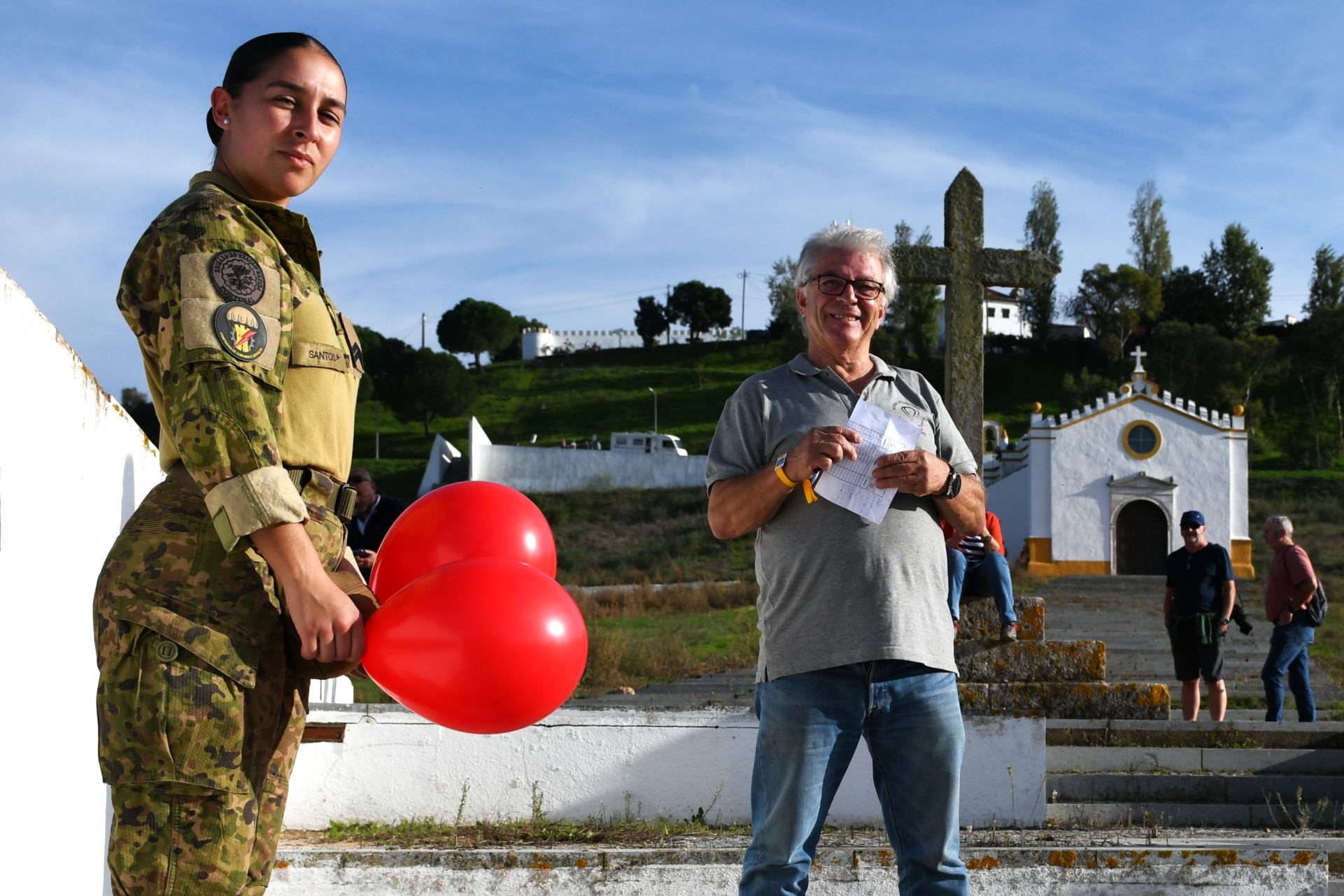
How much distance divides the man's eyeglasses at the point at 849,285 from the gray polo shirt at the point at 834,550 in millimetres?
217

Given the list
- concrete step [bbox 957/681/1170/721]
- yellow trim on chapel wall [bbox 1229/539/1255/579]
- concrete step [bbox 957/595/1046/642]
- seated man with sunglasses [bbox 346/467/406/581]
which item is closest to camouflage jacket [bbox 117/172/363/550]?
concrete step [bbox 957/681/1170/721]

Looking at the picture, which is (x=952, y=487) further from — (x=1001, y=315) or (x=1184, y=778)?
(x=1001, y=315)

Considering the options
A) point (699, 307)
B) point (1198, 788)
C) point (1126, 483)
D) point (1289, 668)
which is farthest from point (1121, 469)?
point (699, 307)

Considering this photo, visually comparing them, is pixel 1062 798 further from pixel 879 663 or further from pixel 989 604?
pixel 879 663

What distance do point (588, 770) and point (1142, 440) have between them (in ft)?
107

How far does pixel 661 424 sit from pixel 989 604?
5836cm

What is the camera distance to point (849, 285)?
10.7 ft

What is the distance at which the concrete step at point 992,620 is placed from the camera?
20.5 ft

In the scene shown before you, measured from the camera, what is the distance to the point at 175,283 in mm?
1954

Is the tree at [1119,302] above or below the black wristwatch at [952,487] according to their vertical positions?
above

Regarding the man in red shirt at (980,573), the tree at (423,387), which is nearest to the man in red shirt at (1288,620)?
the man in red shirt at (980,573)

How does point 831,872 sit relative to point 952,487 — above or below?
below

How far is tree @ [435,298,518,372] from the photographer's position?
85688mm

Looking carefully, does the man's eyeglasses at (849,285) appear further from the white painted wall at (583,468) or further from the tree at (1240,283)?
the tree at (1240,283)
